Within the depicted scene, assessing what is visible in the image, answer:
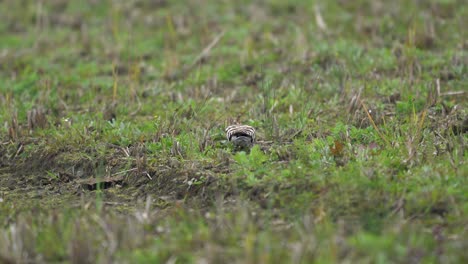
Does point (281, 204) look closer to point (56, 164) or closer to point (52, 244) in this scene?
point (52, 244)

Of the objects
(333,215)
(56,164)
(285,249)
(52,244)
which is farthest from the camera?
(56,164)

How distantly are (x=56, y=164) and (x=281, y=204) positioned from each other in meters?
1.85

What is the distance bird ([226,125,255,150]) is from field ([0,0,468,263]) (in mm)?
117

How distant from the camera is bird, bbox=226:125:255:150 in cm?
500

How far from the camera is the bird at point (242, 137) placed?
5.00 meters

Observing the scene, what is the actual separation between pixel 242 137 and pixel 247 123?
0.67 metres

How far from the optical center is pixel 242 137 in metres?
5.00

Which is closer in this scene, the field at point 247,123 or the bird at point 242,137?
the field at point 247,123

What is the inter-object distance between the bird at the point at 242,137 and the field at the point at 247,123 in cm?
12

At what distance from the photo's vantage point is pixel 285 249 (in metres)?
3.41

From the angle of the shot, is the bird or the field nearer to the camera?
the field

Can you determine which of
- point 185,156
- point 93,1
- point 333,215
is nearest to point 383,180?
point 333,215

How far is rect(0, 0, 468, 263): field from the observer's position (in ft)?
11.9

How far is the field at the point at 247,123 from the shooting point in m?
3.63
